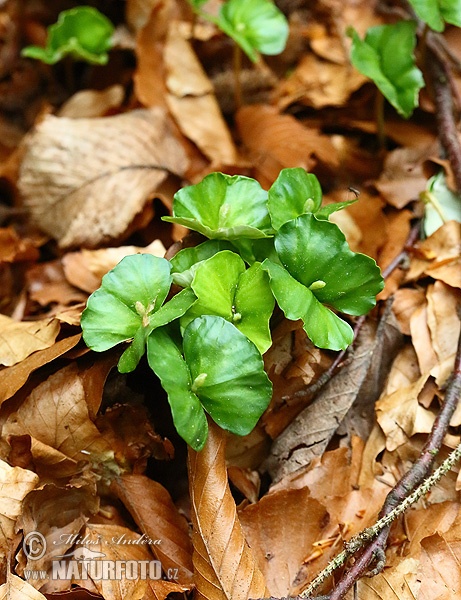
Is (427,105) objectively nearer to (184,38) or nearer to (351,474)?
(184,38)

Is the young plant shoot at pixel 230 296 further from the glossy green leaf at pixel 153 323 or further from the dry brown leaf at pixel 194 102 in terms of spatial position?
the dry brown leaf at pixel 194 102

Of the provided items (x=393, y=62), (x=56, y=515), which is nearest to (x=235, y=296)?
(x=56, y=515)

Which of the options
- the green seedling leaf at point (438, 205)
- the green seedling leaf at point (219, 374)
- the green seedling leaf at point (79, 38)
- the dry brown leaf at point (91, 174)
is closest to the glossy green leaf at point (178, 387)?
the green seedling leaf at point (219, 374)

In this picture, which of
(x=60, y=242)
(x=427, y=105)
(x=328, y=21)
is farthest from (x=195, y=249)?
(x=328, y=21)

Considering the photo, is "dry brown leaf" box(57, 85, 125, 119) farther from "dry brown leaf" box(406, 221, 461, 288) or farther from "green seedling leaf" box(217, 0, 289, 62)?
"dry brown leaf" box(406, 221, 461, 288)

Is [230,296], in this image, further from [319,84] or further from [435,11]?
[319,84]

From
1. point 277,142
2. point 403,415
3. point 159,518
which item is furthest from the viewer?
point 277,142
